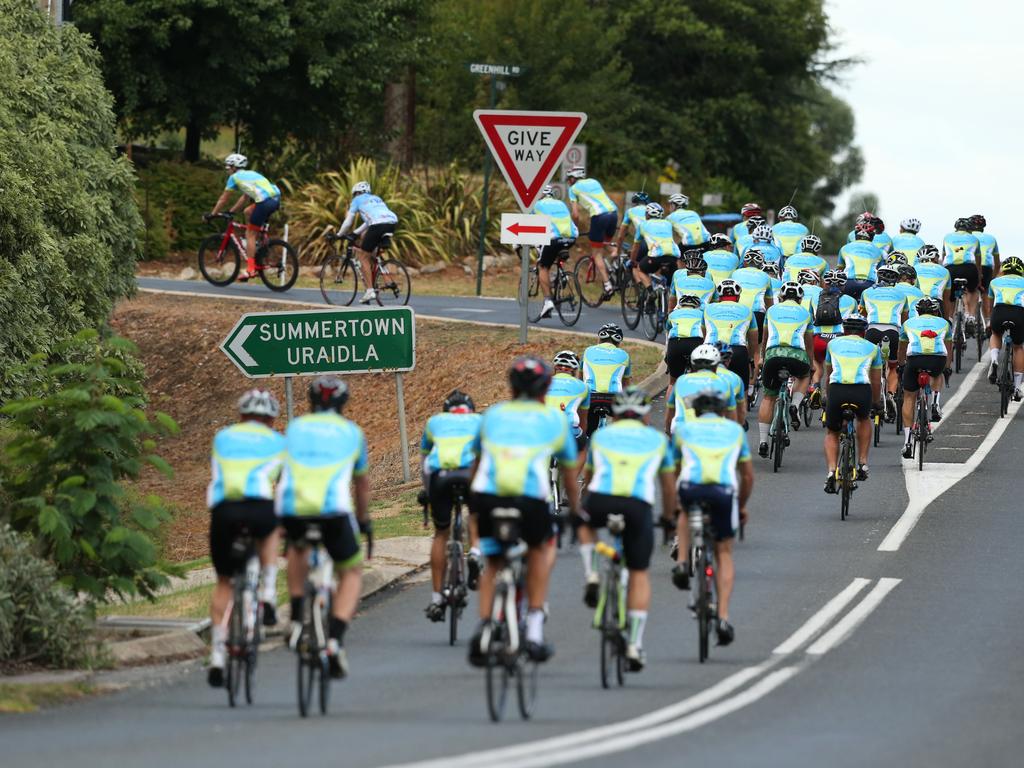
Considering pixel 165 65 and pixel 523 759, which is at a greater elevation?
pixel 165 65

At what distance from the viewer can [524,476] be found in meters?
12.0

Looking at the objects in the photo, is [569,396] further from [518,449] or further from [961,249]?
[961,249]

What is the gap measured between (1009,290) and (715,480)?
1427 centimetres

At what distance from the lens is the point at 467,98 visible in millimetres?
52375

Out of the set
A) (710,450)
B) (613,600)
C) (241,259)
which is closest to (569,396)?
(710,450)

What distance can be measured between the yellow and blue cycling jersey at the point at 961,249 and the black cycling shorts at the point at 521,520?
68.1 feet

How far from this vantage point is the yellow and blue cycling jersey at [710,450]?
554 inches

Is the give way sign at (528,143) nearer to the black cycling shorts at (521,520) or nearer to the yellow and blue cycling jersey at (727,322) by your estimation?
the yellow and blue cycling jersey at (727,322)

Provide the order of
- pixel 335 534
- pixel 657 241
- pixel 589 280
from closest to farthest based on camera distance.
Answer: pixel 335 534 → pixel 657 241 → pixel 589 280

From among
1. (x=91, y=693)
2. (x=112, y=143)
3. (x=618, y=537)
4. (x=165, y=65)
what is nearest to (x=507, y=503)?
(x=618, y=537)

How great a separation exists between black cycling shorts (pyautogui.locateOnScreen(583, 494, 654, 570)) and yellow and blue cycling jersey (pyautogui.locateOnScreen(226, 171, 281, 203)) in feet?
67.9

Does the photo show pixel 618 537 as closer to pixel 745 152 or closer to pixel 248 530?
pixel 248 530

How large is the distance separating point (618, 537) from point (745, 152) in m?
52.0

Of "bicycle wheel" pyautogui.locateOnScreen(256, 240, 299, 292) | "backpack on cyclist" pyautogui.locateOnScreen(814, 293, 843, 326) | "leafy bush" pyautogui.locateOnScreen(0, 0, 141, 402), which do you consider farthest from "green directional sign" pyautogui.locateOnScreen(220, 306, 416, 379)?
"bicycle wheel" pyautogui.locateOnScreen(256, 240, 299, 292)
